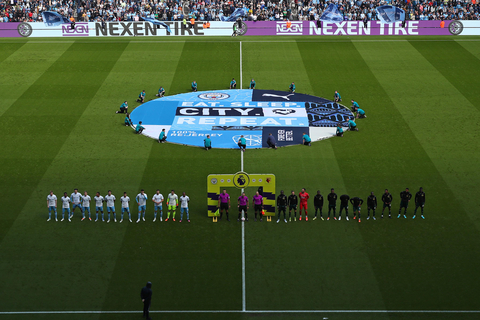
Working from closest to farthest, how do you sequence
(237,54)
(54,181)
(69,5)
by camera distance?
(54,181), (237,54), (69,5)

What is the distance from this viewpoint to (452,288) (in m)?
21.5

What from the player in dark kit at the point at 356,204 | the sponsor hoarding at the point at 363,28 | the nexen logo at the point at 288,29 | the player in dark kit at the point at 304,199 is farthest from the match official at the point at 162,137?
the nexen logo at the point at 288,29

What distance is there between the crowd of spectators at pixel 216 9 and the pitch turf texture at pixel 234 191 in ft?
25.9

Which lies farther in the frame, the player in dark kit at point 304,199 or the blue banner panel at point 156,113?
the blue banner panel at point 156,113

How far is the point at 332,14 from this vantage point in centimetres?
6175

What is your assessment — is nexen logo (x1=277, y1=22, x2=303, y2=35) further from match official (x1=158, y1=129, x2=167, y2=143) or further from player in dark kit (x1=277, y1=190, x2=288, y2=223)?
player in dark kit (x1=277, y1=190, x2=288, y2=223)

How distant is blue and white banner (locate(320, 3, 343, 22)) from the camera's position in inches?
2424

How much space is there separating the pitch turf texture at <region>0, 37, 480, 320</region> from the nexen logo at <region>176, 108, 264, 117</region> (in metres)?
4.50

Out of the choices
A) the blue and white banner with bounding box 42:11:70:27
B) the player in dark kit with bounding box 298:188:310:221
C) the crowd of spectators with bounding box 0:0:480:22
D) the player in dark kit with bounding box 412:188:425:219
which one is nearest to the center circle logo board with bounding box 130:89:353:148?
the player in dark kit with bounding box 298:188:310:221

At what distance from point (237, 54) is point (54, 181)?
96.9 feet

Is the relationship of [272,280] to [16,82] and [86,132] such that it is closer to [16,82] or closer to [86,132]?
[86,132]

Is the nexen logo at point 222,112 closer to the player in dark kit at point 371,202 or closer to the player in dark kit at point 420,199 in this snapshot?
the player in dark kit at point 371,202

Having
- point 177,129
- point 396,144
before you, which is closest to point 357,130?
point 396,144

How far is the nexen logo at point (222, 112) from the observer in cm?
4130
